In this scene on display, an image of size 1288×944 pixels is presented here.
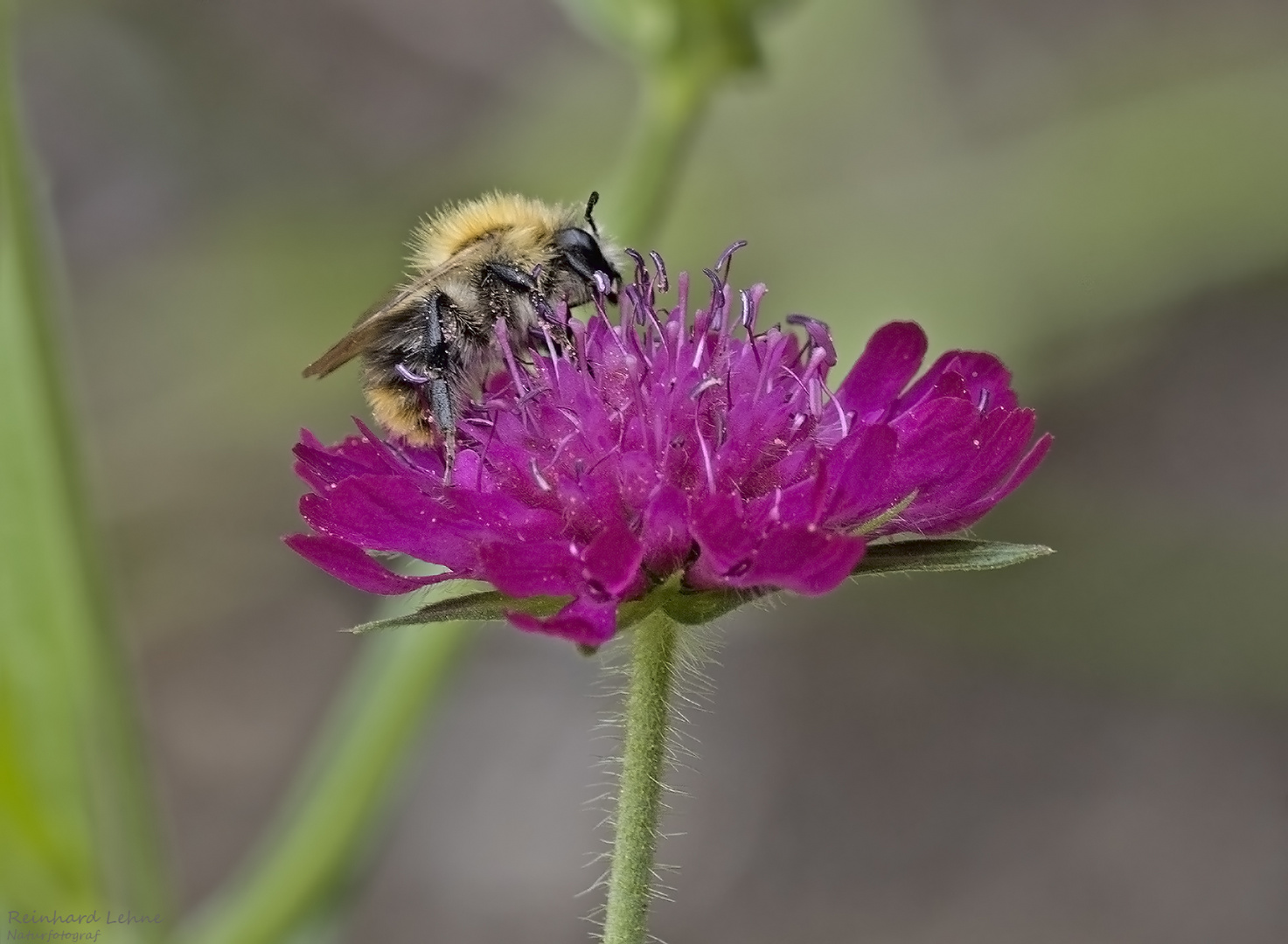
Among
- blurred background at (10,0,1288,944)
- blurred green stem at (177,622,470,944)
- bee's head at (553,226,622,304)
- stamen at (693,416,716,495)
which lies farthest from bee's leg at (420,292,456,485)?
blurred background at (10,0,1288,944)

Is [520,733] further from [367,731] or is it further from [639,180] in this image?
[639,180]

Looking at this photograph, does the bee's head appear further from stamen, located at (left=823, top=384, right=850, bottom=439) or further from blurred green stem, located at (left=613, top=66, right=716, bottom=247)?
blurred green stem, located at (left=613, top=66, right=716, bottom=247)

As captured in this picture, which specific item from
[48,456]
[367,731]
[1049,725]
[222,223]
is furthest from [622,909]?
[222,223]
